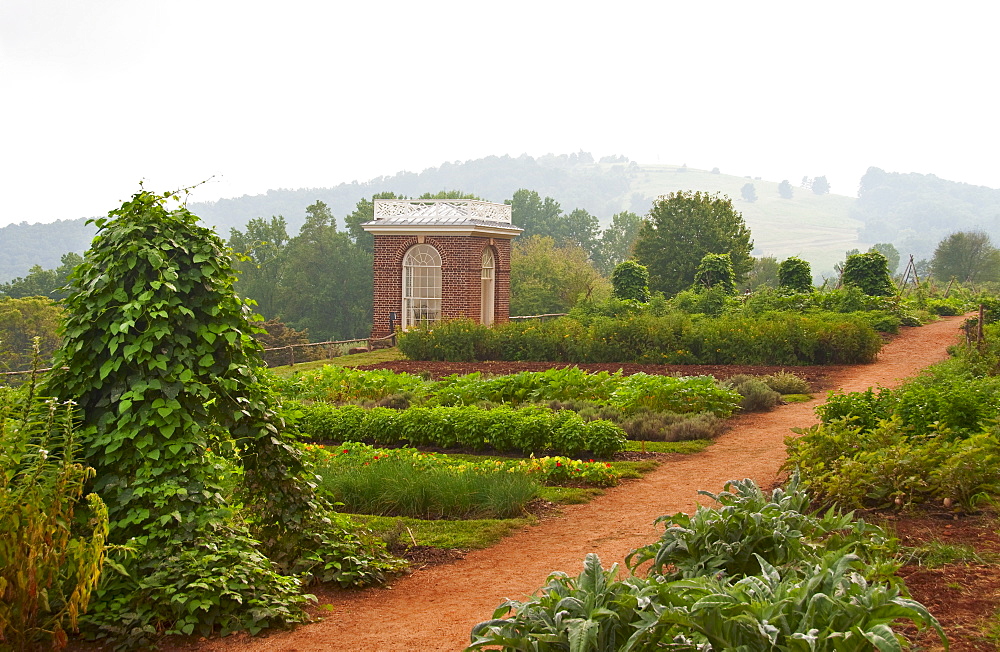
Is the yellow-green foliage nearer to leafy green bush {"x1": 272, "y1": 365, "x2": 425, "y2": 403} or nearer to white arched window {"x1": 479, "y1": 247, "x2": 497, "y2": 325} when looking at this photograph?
leafy green bush {"x1": 272, "y1": 365, "x2": 425, "y2": 403}

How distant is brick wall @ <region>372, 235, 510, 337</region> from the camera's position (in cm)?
2636

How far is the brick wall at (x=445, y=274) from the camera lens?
1038 inches

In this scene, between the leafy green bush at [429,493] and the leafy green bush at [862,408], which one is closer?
the leafy green bush at [429,493]

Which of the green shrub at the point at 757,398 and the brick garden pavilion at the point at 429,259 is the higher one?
the brick garden pavilion at the point at 429,259

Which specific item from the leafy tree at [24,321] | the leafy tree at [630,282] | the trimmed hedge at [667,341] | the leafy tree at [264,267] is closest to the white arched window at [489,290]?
the leafy tree at [630,282]

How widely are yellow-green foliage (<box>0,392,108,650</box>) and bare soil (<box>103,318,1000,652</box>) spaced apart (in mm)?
600

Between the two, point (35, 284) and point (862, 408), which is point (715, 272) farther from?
point (35, 284)

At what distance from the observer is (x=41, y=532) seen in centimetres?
388

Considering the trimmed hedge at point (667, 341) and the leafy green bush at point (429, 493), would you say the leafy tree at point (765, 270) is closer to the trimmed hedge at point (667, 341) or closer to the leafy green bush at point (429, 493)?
the trimmed hedge at point (667, 341)

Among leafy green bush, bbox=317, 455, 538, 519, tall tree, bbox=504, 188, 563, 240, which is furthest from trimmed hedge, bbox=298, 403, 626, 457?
tall tree, bbox=504, 188, 563, 240

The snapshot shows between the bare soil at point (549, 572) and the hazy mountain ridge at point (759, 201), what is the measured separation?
120963 mm

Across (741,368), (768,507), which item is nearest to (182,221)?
(768,507)

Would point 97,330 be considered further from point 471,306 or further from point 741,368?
point 471,306

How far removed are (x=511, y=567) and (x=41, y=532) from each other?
2.96m
